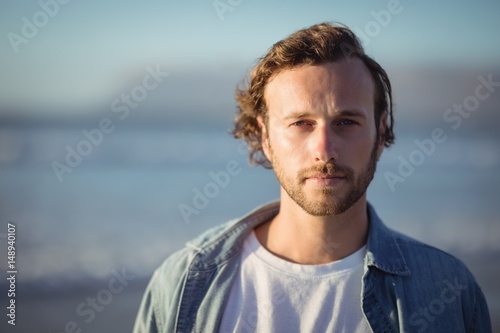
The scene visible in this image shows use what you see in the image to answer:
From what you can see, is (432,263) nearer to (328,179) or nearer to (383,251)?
(383,251)

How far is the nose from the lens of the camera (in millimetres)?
2938

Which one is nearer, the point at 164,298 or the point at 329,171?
the point at 329,171

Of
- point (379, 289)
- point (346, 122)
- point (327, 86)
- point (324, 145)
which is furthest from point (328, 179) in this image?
point (379, 289)

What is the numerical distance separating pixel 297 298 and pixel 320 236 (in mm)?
347

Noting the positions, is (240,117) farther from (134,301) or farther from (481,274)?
(481,274)

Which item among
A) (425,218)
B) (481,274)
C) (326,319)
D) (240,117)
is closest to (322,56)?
(240,117)

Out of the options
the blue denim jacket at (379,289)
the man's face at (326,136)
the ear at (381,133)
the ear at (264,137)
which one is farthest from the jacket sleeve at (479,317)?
the ear at (264,137)

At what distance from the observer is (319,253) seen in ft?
10.1

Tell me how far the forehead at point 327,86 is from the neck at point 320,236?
1.60 ft

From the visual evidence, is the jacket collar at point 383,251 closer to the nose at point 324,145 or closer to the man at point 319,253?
the man at point 319,253

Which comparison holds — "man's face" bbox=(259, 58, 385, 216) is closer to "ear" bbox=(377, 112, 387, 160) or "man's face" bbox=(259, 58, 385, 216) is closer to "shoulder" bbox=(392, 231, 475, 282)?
"ear" bbox=(377, 112, 387, 160)

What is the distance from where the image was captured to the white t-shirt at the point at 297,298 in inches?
112

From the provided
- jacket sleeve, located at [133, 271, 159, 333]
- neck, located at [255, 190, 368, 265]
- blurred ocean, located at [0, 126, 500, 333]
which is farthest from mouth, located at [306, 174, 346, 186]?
blurred ocean, located at [0, 126, 500, 333]

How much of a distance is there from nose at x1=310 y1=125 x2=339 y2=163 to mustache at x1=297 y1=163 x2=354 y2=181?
0.09 ft
